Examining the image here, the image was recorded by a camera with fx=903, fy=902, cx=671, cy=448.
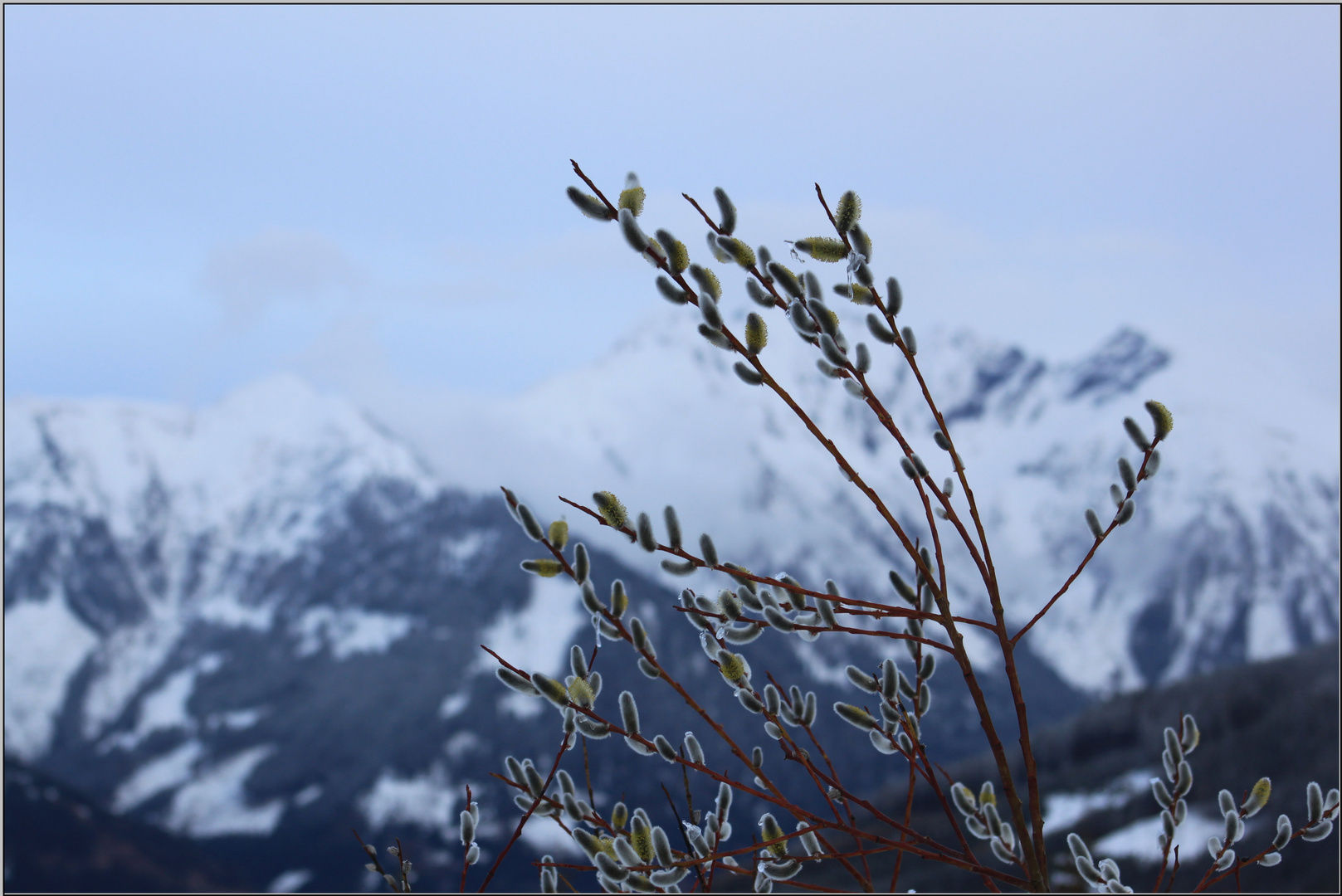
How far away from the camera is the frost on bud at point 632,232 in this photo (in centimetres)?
161

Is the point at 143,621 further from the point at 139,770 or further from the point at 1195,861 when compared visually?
the point at 1195,861

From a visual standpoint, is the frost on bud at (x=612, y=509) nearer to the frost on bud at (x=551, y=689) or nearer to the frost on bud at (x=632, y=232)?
the frost on bud at (x=551, y=689)

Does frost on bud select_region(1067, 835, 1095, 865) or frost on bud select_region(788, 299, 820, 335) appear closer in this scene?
frost on bud select_region(788, 299, 820, 335)

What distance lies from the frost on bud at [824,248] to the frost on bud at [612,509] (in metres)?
0.60

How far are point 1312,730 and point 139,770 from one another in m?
176

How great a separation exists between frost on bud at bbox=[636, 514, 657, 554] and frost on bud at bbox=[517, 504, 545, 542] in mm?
183

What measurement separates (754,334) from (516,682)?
874 mm

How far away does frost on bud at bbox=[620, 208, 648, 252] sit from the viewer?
161 cm

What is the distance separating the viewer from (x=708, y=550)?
1.79m

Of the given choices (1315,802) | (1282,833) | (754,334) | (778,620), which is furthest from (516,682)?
(1315,802)

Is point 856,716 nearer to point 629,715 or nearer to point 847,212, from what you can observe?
point 629,715

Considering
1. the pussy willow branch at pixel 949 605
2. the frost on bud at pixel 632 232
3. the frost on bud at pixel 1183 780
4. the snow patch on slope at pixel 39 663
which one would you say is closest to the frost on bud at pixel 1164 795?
the frost on bud at pixel 1183 780

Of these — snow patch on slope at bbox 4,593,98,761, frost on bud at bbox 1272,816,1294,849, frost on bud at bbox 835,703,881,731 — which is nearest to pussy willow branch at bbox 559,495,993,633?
frost on bud at bbox 835,703,881,731

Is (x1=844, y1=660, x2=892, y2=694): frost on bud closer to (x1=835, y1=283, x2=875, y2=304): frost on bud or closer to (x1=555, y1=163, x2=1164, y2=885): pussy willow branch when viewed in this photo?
(x1=555, y1=163, x2=1164, y2=885): pussy willow branch
